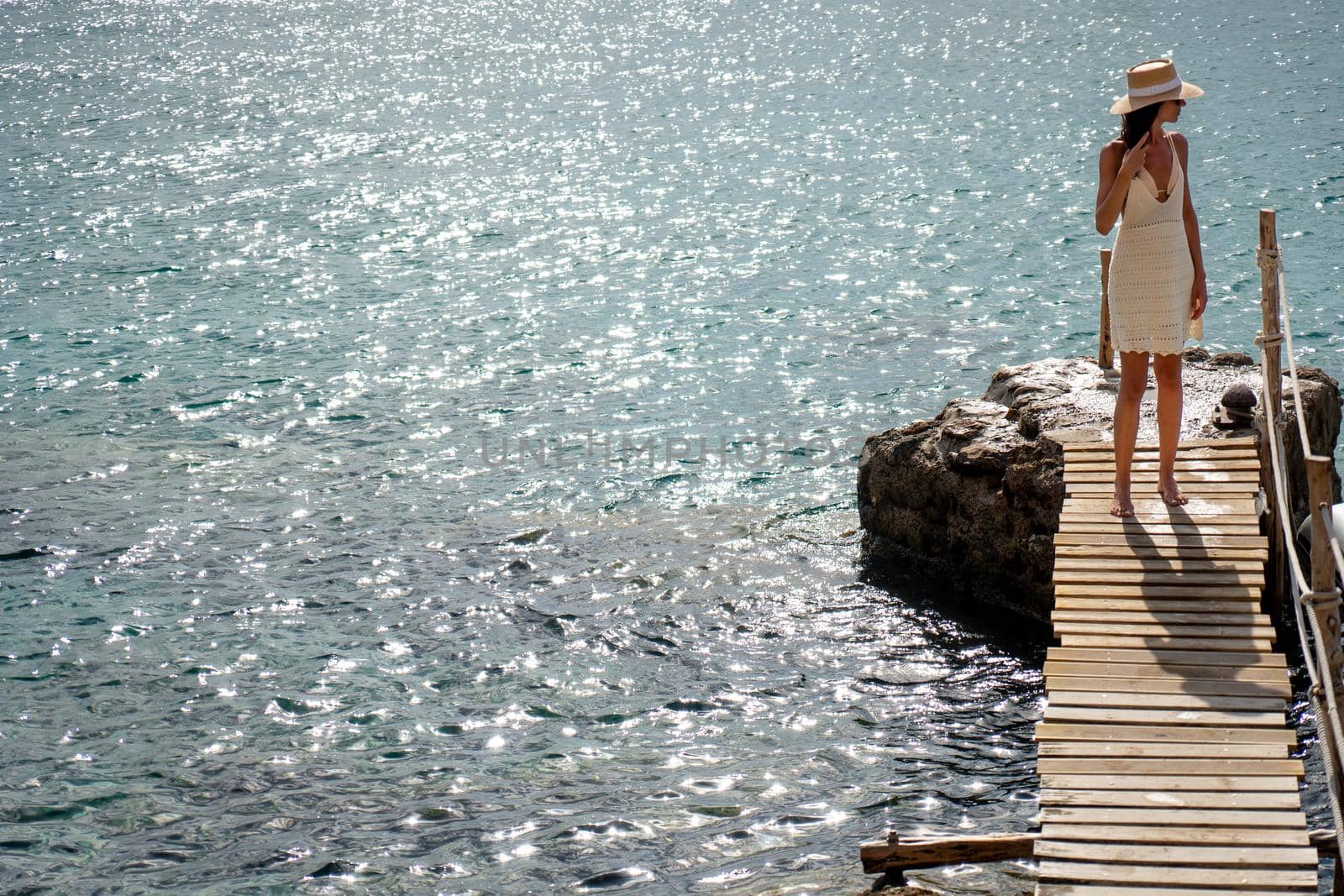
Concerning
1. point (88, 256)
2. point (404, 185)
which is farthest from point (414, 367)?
point (404, 185)

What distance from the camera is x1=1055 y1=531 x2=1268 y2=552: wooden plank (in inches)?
298

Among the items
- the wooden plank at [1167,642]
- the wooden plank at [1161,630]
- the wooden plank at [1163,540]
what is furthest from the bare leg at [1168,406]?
the wooden plank at [1167,642]

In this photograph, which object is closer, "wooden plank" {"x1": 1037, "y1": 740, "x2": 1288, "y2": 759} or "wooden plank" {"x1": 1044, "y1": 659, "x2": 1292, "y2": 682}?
"wooden plank" {"x1": 1037, "y1": 740, "x2": 1288, "y2": 759}

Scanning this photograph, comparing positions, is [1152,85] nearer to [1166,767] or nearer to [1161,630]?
[1161,630]

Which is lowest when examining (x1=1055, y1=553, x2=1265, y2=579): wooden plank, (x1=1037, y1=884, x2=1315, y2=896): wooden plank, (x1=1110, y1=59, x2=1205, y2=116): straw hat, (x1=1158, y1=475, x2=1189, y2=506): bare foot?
(x1=1037, y1=884, x2=1315, y2=896): wooden plank

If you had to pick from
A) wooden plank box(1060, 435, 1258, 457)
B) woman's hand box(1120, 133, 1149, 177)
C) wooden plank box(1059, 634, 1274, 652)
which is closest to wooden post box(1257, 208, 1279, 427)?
wooden plank box(1060, 435, 1258, 457)

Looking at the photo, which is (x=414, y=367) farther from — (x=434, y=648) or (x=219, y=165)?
(x=219, y=165)

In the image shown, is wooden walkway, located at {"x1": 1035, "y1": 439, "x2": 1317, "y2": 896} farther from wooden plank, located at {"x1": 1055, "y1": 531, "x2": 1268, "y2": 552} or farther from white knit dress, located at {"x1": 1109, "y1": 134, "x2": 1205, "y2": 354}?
white knit dress, located at {"x1": 1109, "y1": 134, "x2": 1205, "y2": 354}

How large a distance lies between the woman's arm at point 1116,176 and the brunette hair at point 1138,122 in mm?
35

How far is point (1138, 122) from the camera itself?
7141mm

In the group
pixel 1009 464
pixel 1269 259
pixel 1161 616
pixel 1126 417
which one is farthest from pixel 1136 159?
pixel 1009 464

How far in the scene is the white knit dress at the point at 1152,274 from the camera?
729 centimetres

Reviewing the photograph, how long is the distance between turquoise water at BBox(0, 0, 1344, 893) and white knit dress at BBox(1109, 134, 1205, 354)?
2.81 metres

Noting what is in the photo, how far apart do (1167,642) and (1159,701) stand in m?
0.47
